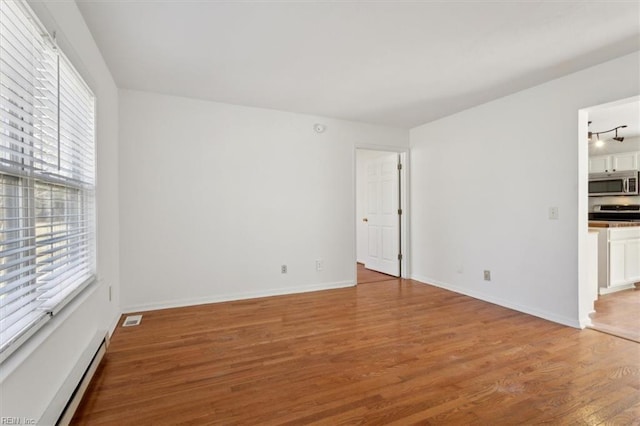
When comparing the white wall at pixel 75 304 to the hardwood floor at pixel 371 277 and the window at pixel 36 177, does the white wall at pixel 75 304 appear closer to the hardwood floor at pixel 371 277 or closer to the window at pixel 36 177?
the window at pixel 36 177

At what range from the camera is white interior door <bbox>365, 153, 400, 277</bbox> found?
5.02 metres

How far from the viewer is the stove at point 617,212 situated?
5353 mm

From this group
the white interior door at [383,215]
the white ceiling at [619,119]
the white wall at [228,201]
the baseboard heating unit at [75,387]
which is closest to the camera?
the baseboard heating unit at [75,387]

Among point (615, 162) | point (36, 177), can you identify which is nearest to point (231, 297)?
point (36, 177)

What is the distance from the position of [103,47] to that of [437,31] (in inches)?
103

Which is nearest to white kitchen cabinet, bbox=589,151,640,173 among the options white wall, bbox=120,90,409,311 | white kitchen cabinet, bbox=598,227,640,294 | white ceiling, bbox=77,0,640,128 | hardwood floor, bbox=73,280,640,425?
white kitchen cabinet, bbox=598,227,640,294

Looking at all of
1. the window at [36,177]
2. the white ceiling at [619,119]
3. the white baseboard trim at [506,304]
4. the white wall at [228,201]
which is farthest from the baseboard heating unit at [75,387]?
the white ceiling at [619,119]

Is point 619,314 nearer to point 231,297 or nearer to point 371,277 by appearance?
point 371,277

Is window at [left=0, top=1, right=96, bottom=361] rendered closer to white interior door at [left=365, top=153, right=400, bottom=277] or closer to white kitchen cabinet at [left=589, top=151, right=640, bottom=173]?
white interior door at [left=365, top=153, right=400, bottom=277]

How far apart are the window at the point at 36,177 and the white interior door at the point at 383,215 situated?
4123mm

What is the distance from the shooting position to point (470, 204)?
12.8 feet

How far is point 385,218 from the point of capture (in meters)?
5.27

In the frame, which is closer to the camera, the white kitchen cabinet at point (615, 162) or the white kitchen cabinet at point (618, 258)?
the white kitchen cabinet at point (618, 258)

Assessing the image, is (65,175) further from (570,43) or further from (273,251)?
(570,43)
